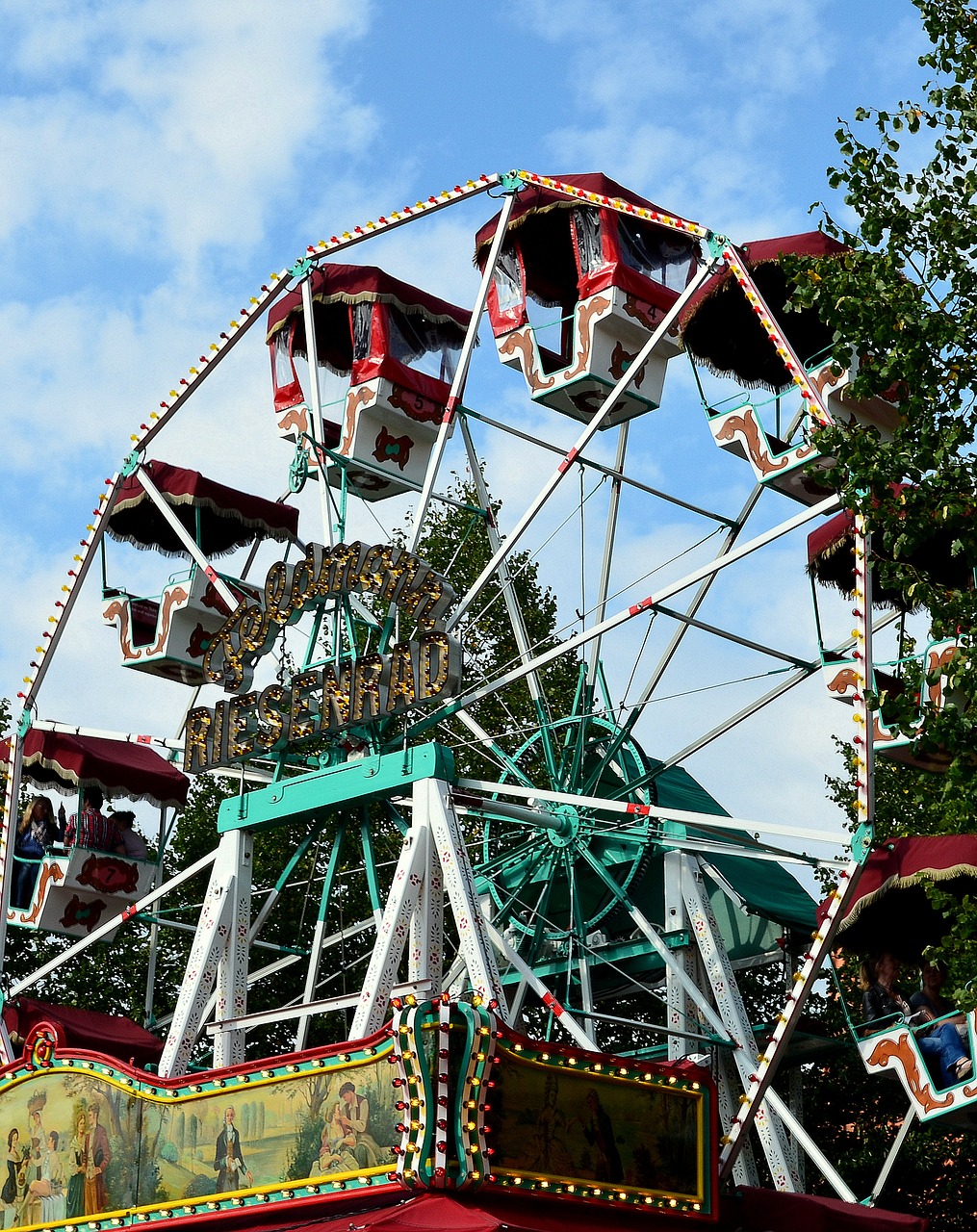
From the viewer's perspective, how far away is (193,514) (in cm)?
2361

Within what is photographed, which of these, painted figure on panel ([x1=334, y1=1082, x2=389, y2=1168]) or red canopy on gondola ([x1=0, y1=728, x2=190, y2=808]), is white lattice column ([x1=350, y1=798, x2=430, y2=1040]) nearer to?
painted figure on panel ([x1=334, y1=1082, x2=389, y2=1168])

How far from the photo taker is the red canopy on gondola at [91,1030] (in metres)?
22.0

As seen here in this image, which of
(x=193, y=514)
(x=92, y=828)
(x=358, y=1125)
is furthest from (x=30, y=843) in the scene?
(x=358, y=1125)

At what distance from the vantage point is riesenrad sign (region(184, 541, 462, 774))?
745 inches

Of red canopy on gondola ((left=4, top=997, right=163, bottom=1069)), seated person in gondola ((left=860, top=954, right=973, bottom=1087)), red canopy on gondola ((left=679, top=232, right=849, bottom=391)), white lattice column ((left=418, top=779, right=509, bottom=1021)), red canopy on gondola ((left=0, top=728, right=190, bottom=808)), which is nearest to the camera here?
seated person in gondola ((left=860, top=954, right=973, bottom=1087))

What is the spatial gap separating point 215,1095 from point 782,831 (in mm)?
5320

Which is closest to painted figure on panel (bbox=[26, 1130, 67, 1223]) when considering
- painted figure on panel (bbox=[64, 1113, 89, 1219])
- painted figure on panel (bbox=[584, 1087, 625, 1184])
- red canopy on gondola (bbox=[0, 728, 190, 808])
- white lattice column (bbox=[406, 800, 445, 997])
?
painted figure on panel (bbox=[64, 1113, 89, 1219])

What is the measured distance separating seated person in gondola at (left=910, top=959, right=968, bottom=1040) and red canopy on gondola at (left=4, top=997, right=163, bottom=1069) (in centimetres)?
923

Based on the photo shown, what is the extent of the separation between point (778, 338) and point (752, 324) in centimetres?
236

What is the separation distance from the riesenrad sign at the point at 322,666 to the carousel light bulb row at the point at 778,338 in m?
4.05

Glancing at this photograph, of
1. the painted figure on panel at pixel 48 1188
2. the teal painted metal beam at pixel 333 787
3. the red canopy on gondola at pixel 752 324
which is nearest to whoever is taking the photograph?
the painted figure on panel at pixel 48 1188

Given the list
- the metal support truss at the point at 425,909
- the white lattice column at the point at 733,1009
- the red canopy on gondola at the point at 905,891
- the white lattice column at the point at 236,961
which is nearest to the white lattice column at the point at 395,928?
the metal support truss at the point at 425,909

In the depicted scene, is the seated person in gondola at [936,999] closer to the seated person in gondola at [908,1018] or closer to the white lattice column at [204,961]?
the seated person in gondola at [908,1018]

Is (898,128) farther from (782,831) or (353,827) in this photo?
Answer: (353,827)
